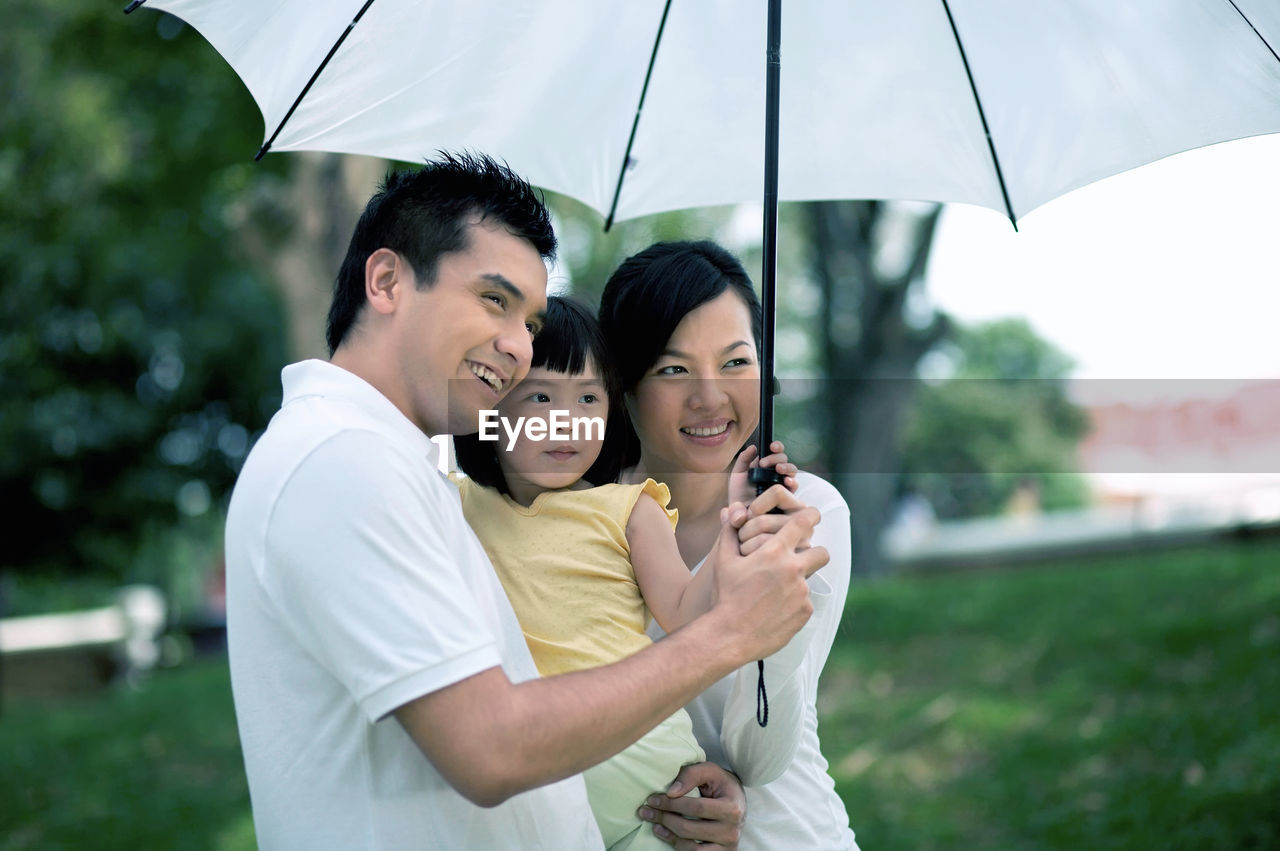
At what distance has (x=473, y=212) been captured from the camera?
2035 millimetres

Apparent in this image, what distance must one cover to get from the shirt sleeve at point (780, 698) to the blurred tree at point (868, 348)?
32.4ft

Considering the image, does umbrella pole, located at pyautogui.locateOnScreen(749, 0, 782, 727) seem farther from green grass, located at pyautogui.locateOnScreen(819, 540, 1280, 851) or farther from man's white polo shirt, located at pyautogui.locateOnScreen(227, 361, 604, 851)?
green grass, located at pyautogui.locateOnScreen(819, 540, 1280, 851)

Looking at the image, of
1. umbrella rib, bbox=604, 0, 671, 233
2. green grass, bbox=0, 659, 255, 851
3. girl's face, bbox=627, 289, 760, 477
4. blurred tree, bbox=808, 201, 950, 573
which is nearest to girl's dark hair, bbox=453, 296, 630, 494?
girl's face, bbox=627, 289, 760, 477

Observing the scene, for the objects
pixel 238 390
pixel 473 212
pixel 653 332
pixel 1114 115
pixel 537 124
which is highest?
pixel 238 390

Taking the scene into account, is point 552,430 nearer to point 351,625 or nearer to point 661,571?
point 661,571

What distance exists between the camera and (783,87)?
2.85 metres

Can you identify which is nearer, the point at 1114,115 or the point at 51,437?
the point at 1114,115

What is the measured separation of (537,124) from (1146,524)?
641 inches

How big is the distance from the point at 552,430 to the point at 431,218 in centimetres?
62

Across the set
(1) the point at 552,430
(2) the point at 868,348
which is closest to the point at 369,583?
(1) the point at 552,430

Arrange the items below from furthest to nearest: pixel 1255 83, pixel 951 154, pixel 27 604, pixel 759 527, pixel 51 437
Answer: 1. pixel 27 604
2. pixel 51 437
3. pixel 951 154
4. pixel 1255 83
5. pixel 759 527

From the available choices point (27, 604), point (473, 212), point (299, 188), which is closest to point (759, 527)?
point (473, 212)

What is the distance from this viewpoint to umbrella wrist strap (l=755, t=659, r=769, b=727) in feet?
7.15

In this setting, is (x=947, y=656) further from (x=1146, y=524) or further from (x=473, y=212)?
(x=1146, y=524)
